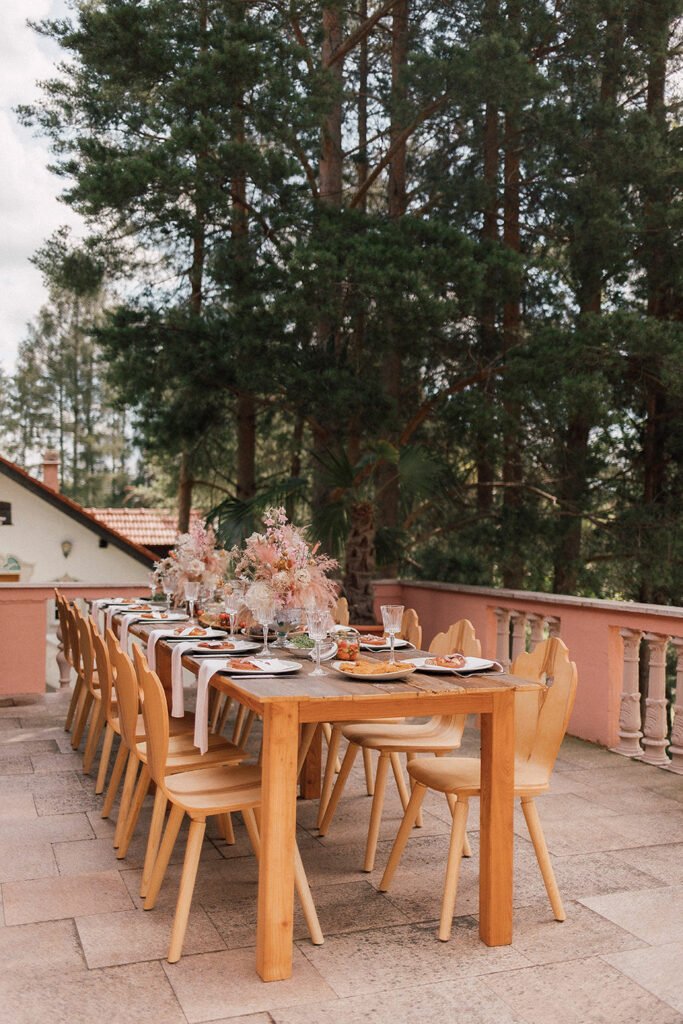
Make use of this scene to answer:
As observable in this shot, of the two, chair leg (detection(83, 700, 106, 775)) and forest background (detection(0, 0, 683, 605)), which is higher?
forest background (detection(0, 0, 683, 605))

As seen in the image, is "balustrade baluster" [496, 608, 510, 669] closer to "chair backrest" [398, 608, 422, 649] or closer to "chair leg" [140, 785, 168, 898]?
"chair backrest" [398, 608, 422, 649]

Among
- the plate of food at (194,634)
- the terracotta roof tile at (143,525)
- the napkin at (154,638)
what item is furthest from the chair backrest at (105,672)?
the terracotta roof tile at (143,525)

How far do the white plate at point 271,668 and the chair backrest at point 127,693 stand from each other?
1.41ft

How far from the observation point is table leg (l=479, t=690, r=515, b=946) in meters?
2.99

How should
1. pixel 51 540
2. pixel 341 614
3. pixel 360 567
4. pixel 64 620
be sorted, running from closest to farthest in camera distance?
pixel 341 614 < pixel 64 620 < pixel 360 567 < pixel 51 540

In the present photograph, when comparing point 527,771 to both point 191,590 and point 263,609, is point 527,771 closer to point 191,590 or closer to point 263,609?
point 263,609

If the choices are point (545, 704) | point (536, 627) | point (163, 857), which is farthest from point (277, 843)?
point (536, 627)

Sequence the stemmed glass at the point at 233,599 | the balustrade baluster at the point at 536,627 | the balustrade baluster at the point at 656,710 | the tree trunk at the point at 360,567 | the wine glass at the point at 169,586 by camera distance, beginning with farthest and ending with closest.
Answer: the tree trunk at the point at 360,567 → the balustrade baluster at the point at 536,627 → the wine glass at the point at 169,586 → the balustrade baluster at the point at 656,710 → the stemmed glass at the point at 233,599

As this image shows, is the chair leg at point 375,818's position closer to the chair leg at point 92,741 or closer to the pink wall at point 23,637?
the chair leg at point 92,741

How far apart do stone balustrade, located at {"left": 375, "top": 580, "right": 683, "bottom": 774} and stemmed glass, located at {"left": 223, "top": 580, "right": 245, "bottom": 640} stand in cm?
211

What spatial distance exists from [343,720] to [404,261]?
5.75 metres

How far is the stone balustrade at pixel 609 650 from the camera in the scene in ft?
16.8

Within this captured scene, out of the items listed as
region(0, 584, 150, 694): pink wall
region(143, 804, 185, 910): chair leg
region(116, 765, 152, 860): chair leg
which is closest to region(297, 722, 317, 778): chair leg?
region(116, 765, 152, 860): chair leg

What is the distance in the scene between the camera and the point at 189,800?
3.08 meters
